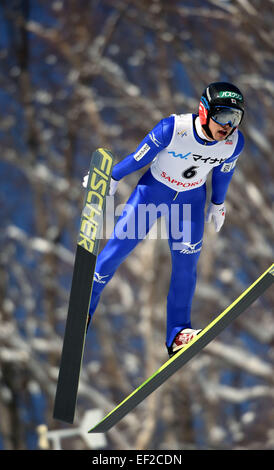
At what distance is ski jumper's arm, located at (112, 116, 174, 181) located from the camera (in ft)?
15.4

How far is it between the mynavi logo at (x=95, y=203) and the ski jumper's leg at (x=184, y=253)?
588 mm

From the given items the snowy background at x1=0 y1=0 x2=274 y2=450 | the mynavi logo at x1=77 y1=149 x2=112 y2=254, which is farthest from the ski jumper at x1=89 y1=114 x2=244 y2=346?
the snowy background at x1=0 y1=0 x2=274 y2=450

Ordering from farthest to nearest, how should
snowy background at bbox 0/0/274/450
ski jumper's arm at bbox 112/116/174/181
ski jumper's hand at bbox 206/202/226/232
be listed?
snowy background at bbox 0/0/274/450, ski jumper's hand at bbox 206/202/226/232, ski jumper's arm at bbox 112/116/174/181

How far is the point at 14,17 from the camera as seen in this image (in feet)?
48.8

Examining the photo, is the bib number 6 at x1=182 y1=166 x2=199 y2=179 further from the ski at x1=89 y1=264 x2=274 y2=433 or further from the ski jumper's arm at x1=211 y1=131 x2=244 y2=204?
the ski at x1=89 y1=264 x2=274 y2=433

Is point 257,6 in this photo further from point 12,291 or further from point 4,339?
point 12,291

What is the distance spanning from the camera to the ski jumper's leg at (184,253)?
4.95 meters

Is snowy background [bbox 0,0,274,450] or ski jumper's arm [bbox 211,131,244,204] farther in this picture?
snowy background [bbox 0,0,274,450]

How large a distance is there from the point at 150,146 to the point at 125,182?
10784 mm

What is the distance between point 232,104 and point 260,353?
1561cm

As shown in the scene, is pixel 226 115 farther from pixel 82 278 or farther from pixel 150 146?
pixel 82 278

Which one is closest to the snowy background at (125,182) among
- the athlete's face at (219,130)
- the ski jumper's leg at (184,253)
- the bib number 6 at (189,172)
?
the ski jumper's leg at (184,253)

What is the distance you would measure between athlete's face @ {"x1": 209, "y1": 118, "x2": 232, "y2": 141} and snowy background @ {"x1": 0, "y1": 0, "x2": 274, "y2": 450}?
6306 millimetres
